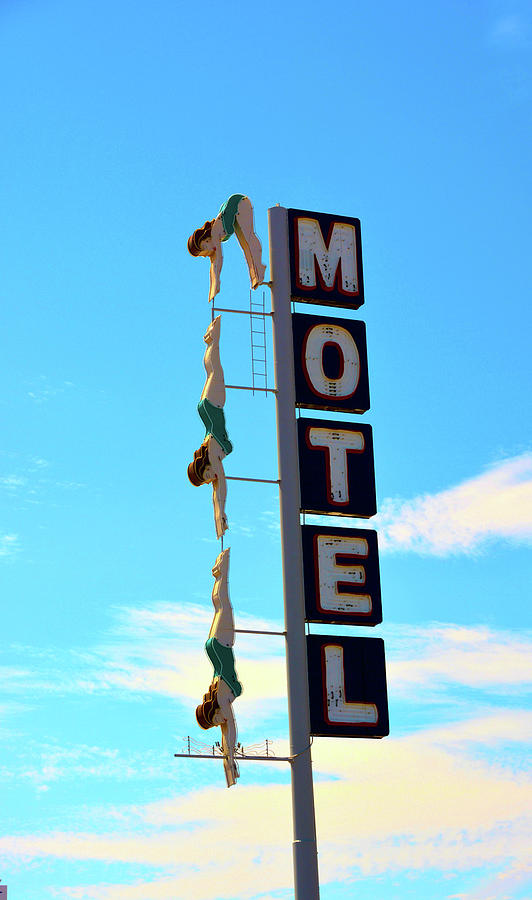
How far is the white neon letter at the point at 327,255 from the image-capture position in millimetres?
31312

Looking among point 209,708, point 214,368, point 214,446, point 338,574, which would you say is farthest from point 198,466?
point 209,708

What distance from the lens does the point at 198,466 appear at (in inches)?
1166

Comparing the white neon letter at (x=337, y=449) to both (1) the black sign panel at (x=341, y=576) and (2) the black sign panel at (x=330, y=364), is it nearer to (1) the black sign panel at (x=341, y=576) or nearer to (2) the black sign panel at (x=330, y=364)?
(2) the black sign panel at (x=330, y=364)

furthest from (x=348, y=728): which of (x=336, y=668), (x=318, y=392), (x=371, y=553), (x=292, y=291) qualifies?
(x=292, y=291)

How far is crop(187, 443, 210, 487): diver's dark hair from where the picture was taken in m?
29.5

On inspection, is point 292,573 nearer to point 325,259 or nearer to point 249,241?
point 325,259

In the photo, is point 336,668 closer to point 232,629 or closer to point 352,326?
point 232,629

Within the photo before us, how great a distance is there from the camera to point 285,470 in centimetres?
2998

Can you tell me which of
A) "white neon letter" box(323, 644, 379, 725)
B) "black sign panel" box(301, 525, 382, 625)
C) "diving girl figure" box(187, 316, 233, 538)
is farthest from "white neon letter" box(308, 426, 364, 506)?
"white neon letter" box(323, 644, 379, 725)

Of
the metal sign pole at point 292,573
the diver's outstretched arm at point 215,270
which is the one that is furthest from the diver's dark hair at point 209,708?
the diver's outstretched arm at point 215,270

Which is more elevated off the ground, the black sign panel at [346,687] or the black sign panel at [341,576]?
the black sign panel at [341,576]

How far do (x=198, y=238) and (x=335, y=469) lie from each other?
4.92 meters

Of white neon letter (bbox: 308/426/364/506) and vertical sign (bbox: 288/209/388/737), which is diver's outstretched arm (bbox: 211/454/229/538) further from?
white neon letter (bbox: 308/426/364/506)

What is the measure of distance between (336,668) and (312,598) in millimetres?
1243
